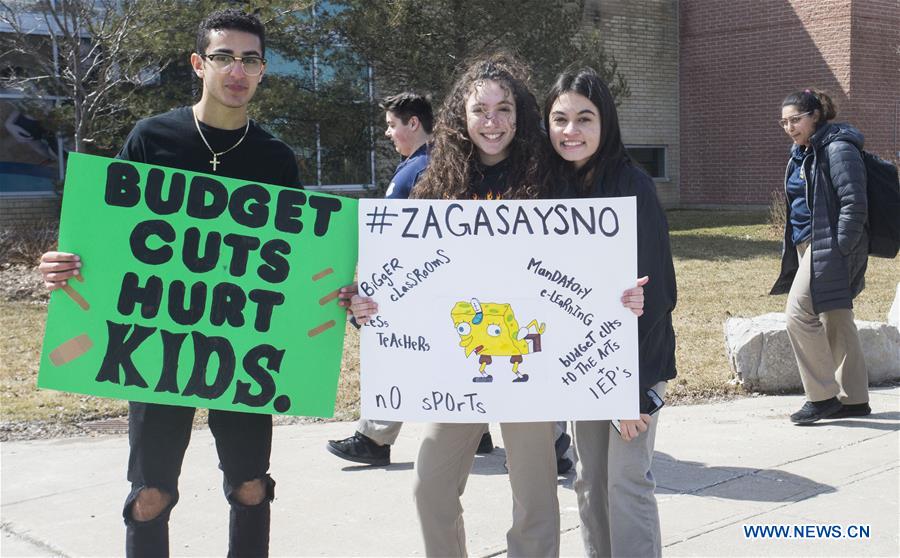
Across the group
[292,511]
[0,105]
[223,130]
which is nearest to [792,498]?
[292,511]

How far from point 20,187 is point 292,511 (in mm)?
12224

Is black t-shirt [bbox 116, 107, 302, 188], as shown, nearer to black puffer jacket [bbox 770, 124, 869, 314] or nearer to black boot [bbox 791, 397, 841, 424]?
black puffer jacket [bbox 770, 124, 869, 314]

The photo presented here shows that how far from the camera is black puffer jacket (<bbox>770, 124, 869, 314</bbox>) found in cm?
567

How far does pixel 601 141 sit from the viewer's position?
3262 mm

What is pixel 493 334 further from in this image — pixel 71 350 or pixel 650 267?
pixel 71 350

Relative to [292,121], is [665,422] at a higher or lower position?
lower

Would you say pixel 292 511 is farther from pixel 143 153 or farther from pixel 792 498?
pixel 792 498

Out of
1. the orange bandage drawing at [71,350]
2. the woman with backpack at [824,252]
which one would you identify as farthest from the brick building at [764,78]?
the orange bandage drawing at [71,350]

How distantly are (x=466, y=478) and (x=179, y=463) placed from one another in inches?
37.5

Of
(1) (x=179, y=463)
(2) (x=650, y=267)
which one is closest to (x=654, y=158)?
(2) (x=650, y=267)

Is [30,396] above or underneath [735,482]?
above

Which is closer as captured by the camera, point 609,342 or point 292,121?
point 609,342

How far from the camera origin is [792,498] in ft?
15.0

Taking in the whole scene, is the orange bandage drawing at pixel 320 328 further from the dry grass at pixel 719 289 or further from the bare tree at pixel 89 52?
the bare tree at pixel 89 52
